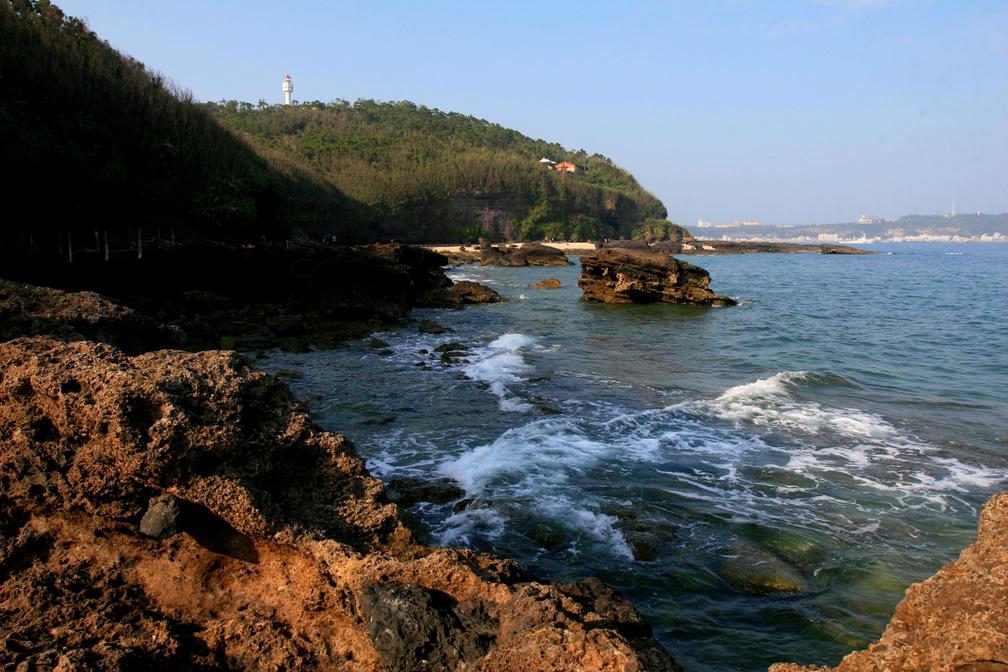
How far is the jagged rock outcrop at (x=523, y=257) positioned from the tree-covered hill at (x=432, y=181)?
23.5m

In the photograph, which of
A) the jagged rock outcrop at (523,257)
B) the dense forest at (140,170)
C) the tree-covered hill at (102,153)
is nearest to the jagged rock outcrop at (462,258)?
the jagged rock outcrop at (523,257)

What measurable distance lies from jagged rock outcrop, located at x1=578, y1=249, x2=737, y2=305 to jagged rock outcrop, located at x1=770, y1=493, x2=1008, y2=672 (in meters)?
→ 29.2

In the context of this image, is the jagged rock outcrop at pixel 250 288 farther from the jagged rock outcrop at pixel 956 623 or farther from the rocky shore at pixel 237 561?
the jagged rock outcrop at pixel 956 623

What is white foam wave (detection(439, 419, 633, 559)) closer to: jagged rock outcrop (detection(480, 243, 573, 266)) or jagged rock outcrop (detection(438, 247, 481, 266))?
jagged rock outcrop (detection(480, 243, 573, 266))

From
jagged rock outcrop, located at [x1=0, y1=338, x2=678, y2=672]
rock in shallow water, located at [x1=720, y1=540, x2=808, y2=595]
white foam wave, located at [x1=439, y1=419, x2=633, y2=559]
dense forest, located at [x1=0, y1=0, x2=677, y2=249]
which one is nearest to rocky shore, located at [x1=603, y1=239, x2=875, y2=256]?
dense forest, located at [x1=0, y1=0, x2=677, y2=249]

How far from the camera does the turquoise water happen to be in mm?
5895

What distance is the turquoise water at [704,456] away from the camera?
19.3 feet

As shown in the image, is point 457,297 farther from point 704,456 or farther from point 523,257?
point 523,257

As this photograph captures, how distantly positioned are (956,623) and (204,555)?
4004 millimetres

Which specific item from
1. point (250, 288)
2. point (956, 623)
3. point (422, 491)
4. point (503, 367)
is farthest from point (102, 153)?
point (956, 623)

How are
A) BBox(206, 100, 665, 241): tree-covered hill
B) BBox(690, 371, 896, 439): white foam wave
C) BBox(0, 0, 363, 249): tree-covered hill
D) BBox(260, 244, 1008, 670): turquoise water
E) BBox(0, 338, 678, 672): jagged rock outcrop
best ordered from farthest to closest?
BBox(206, 100, 665, 241): tree-covered hill → BBox(0, 0, 363, 249): tree-covered hill → BBox(690, 371, 896, 439): white foam wave → BBox(260, 244, 1008, 670): turquoise water → BBox(0, 338, 678, 672): jagged rock outcrop

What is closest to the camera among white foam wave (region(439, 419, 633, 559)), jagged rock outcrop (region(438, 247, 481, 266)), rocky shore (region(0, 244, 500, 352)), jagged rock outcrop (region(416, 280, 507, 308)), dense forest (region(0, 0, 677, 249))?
white foam wave (region(439, 419, 633, 559))

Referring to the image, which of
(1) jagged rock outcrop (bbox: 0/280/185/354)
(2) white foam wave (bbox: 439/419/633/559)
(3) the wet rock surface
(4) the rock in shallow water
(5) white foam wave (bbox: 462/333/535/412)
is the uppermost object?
(1) jagged rock outcrop (bbox: 0/280/185/354)

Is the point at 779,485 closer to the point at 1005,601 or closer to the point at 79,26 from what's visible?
the point at 1005,601
